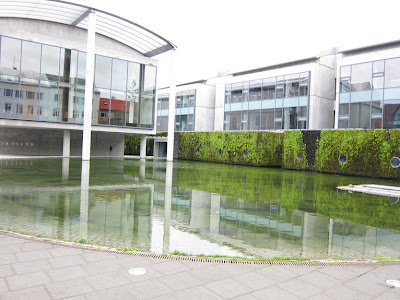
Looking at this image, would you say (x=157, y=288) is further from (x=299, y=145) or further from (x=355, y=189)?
(x=299, y=145)

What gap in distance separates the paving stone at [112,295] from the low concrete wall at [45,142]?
33.7 metres

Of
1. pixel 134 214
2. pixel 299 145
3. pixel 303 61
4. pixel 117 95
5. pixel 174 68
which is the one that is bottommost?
pixel 134 214

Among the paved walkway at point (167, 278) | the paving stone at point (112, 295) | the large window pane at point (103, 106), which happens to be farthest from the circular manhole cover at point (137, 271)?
the large window pane at point (103, 106)

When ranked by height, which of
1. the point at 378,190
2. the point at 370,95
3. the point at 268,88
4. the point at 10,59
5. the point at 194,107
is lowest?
the point at 378,190

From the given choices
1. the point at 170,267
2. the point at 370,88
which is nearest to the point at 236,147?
the point at 370,88

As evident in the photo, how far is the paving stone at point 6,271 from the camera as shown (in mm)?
4254

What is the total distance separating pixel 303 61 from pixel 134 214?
35.5 m

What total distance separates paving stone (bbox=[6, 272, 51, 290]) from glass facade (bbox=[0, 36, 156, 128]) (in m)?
27.2

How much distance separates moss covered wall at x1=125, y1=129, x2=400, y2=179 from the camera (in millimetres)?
23547

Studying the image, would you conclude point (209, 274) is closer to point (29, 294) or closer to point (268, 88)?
point (29, 294)

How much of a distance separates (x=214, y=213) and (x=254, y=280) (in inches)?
195

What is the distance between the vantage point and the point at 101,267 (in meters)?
4.59

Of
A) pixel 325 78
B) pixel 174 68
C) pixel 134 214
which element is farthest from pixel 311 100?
pixel 134 214

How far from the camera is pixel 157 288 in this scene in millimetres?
4062
